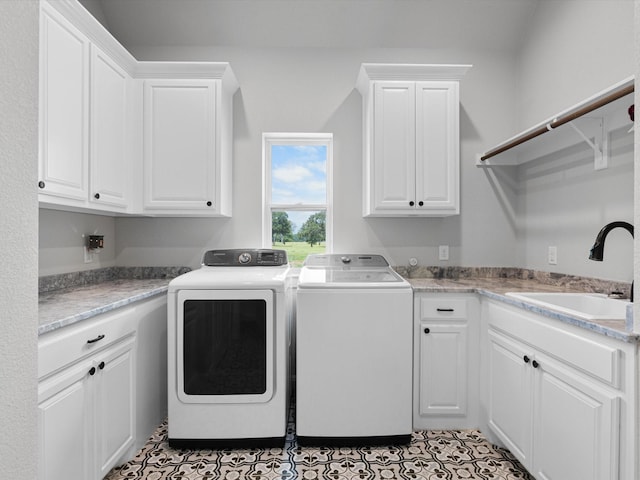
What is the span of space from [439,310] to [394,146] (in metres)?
1.12

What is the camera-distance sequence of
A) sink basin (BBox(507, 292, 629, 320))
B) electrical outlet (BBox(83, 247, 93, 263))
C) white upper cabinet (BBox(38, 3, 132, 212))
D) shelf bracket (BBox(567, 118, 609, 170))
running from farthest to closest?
1. electrical outlet (BBox(83, 247, 93, 263))
2. shelf bracket (BBox(567, 118, 609, 170))
3. sink basin (BBox(507, 292, 629, 320))
4. white upper cabinet (BBox(38, 3, 132, 212))

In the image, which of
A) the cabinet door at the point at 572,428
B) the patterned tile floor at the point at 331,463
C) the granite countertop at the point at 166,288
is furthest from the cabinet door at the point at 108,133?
the cabinet door at the point at 572,428

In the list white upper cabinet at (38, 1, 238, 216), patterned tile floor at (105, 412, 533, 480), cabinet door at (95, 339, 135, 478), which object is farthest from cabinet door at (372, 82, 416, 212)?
cabinet door at (95, 339, 135, 478)

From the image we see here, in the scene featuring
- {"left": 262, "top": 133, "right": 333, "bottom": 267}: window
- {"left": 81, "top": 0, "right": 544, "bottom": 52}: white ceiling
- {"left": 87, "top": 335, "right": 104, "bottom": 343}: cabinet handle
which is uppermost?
{"left": 81, "top": 0, "right": 544, "bottom": 52}: white ceiling

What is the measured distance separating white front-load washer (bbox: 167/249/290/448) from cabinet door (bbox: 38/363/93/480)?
1.74 ft

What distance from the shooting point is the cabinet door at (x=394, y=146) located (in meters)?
2.46

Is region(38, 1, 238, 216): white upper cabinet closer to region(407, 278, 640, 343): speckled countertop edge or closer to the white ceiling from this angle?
the white ceiling

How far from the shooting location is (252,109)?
2.77 metres

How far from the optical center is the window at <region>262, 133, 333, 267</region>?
2.91 meters

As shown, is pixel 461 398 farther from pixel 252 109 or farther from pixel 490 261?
pixel 252 109

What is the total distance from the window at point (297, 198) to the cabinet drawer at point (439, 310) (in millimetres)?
962

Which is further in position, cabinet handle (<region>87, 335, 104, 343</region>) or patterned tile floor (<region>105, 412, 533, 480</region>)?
patterned tile floor (<region>105, 412, 533, 480</region>)

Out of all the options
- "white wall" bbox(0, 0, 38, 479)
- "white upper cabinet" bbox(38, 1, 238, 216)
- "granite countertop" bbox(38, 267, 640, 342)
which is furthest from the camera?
"white upper cabinet" bbox(38, 1, 238, 216)

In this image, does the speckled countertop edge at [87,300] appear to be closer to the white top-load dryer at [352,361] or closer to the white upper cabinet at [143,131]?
the white upper cabinet at [143,131]
